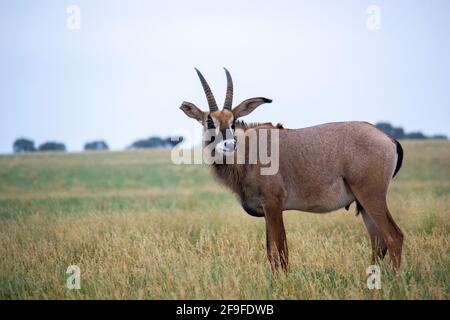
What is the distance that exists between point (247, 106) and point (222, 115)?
2.36 feet

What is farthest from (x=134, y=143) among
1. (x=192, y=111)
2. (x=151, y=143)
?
A: (x=192, y=111)

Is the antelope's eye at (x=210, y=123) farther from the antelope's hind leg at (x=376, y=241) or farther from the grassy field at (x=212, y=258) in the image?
the antelope's hind leg at (x=376, y=241)

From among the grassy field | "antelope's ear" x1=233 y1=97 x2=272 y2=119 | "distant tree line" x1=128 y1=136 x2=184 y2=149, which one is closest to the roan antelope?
"antelope's ear" x1=233 y1=97 x2=272 y2=119

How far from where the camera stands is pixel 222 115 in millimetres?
8648

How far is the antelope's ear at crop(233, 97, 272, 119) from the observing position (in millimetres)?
9023

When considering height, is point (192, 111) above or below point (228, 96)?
below

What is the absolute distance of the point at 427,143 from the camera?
57000mm

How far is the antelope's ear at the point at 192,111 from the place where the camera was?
9.11m

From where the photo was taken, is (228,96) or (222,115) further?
(228,96)

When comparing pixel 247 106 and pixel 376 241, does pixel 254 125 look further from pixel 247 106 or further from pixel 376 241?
pixel 376 241

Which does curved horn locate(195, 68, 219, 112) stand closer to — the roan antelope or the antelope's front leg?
the roan antelope

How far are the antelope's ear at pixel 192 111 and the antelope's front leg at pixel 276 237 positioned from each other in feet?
6.44
